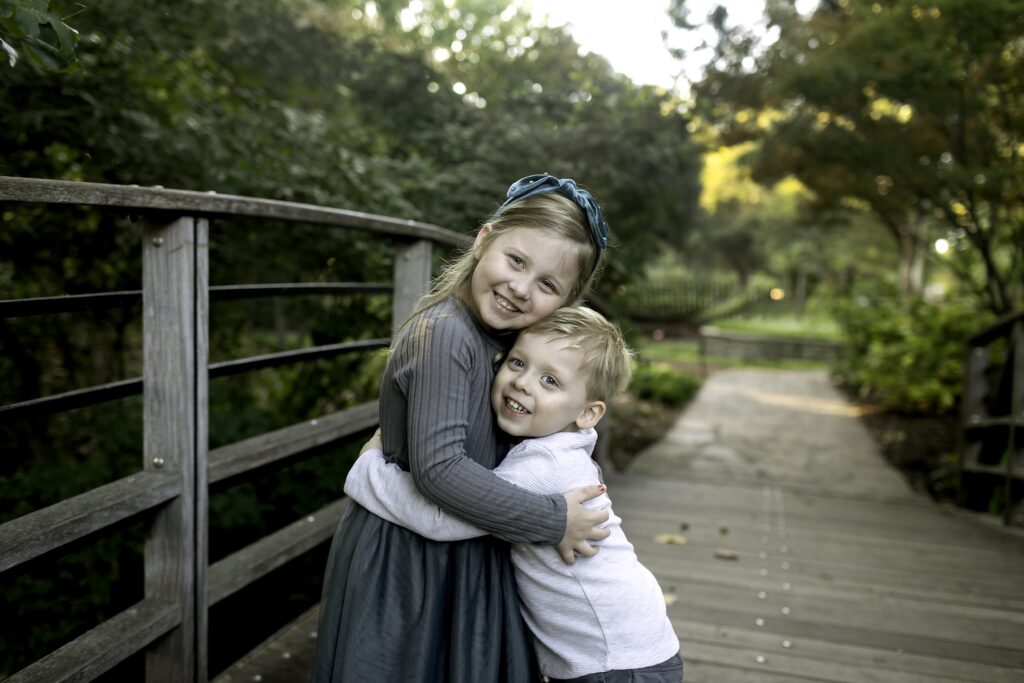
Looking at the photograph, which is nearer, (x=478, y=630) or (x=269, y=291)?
(x=478, y=630)

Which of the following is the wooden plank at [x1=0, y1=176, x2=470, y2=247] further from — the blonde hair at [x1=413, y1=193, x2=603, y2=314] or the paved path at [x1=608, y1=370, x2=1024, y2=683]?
the paved path at [x1=608, y1=370, x2=1024, y2=683]

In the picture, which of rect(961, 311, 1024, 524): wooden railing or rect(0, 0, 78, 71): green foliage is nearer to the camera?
rect(0, 0, 78, 71): green foliage

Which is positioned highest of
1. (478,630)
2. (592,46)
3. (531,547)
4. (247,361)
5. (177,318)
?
(592,46)

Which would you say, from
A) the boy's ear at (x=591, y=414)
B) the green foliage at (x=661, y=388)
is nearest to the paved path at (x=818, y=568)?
the boy's ear at (x=591, y=414)

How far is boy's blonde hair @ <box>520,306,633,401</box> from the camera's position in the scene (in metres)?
1.55

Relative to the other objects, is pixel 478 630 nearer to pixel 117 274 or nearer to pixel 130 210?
pixel 130 210

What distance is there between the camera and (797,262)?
26000 millimetres

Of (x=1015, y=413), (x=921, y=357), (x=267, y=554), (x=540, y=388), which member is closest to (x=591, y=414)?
(x=540, y=388)

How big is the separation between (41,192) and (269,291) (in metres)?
0.94

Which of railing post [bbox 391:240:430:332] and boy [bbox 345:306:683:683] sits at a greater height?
railing post [bbox 391:240:430:332]

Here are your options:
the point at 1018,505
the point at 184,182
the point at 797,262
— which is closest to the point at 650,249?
the point at 1018,505

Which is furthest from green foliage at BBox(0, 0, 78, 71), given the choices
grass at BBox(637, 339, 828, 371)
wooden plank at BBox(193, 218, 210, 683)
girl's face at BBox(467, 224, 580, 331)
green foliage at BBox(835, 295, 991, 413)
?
grass at BBox(637, 339, 828, 371)

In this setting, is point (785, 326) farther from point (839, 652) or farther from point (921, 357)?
point (839, 652)

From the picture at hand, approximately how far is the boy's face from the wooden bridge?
67 cm
